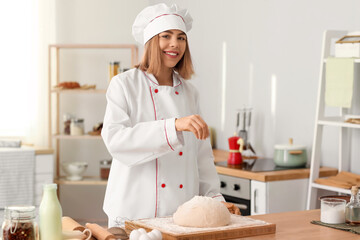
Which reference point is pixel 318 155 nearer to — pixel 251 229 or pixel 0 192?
pixel 251 229

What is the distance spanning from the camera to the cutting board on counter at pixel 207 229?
5.96ft

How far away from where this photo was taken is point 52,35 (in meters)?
5.58

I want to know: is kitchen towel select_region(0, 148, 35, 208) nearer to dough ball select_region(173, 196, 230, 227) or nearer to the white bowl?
the white bowl

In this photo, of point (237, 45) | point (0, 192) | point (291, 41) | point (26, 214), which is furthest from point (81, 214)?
point (26, 214)

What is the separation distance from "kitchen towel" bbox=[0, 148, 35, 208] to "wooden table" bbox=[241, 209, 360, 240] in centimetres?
299

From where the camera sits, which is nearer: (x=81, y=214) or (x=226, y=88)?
(x=226, y=88)

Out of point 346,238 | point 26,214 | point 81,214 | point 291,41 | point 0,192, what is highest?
point 291,41

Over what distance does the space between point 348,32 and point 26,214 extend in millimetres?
2393

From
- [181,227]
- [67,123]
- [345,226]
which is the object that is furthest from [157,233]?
[67,123]

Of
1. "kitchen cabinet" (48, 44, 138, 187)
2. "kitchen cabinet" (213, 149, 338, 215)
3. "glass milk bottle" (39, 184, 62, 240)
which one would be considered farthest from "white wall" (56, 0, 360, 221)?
"glass milk bottle" (39, 184, 62, 240)

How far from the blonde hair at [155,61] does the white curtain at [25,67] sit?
10.9ft

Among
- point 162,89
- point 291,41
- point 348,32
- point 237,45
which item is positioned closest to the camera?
point 162,89

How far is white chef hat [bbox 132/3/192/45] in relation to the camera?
232 centimetres

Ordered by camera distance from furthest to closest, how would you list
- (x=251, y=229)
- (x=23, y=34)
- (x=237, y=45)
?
(x=23, y=34) < (x=237, y=45) < (x=251, y=229)
